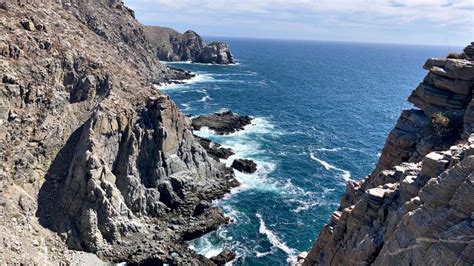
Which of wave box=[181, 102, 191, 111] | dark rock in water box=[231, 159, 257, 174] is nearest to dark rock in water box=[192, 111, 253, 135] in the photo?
wave box=[181, 102, 191, 111]

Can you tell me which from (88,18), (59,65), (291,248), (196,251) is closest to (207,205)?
(196,251)

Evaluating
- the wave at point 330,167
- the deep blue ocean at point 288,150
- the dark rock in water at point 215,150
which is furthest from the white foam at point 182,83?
the wave at point 330,167

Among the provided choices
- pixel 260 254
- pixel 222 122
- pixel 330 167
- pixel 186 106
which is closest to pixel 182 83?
pixel 186 106

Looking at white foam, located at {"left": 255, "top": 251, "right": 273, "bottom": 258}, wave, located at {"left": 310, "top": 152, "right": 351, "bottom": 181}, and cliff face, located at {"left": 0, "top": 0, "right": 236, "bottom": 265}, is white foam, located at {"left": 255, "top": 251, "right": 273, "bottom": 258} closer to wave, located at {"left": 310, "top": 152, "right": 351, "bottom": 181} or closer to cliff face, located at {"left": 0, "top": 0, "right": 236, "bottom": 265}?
cliff face, located at {"left": 0, "top": 0, "right": 236, "bottom": 265}

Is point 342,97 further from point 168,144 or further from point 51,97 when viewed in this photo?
point 51,97

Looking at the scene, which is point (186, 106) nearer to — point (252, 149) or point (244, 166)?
point (252, 149)

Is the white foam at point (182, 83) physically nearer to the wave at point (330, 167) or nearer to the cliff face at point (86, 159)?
the wave at point (330, 167)
